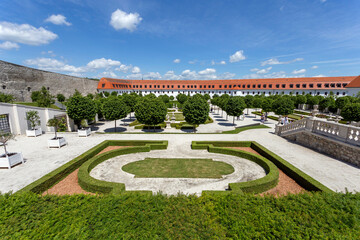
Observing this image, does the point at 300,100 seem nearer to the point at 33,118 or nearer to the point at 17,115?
the point at 33,118

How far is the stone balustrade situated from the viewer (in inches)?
462

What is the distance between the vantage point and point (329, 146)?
13422 millimetres

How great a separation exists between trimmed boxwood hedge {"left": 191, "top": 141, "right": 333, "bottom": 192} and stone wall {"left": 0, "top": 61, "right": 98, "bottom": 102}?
189ft

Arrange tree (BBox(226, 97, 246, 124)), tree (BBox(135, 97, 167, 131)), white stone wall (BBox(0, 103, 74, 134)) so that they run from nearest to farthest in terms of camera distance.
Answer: white stone wall (BBox(0, 103, 74, 134))
tree (BBox(135, 97, 167, 131))
tree (BBox(226, 97, 246, 124))

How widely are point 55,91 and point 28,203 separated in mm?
68140

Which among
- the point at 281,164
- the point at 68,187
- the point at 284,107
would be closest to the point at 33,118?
the point at 68,187

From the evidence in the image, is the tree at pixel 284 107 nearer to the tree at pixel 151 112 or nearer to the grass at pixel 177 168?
the grass at pixel 177 168

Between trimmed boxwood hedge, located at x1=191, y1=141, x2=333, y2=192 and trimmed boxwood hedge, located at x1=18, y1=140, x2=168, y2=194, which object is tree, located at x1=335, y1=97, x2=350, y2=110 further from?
trimmed boxwood hedge, located at x1=18, y1=140, x2=168, y2=194

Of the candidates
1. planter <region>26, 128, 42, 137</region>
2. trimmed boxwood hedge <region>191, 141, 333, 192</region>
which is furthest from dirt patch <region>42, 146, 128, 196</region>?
planter <region>26, 128, 42, 137</region>

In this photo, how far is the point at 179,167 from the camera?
12.6m

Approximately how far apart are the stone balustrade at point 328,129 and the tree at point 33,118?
101 ft

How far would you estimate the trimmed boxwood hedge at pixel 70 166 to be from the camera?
8973 millimetres

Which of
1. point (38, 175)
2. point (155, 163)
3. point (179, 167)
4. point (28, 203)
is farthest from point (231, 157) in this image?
point (38, 175)

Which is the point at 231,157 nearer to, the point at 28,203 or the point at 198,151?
the point at 198,151
